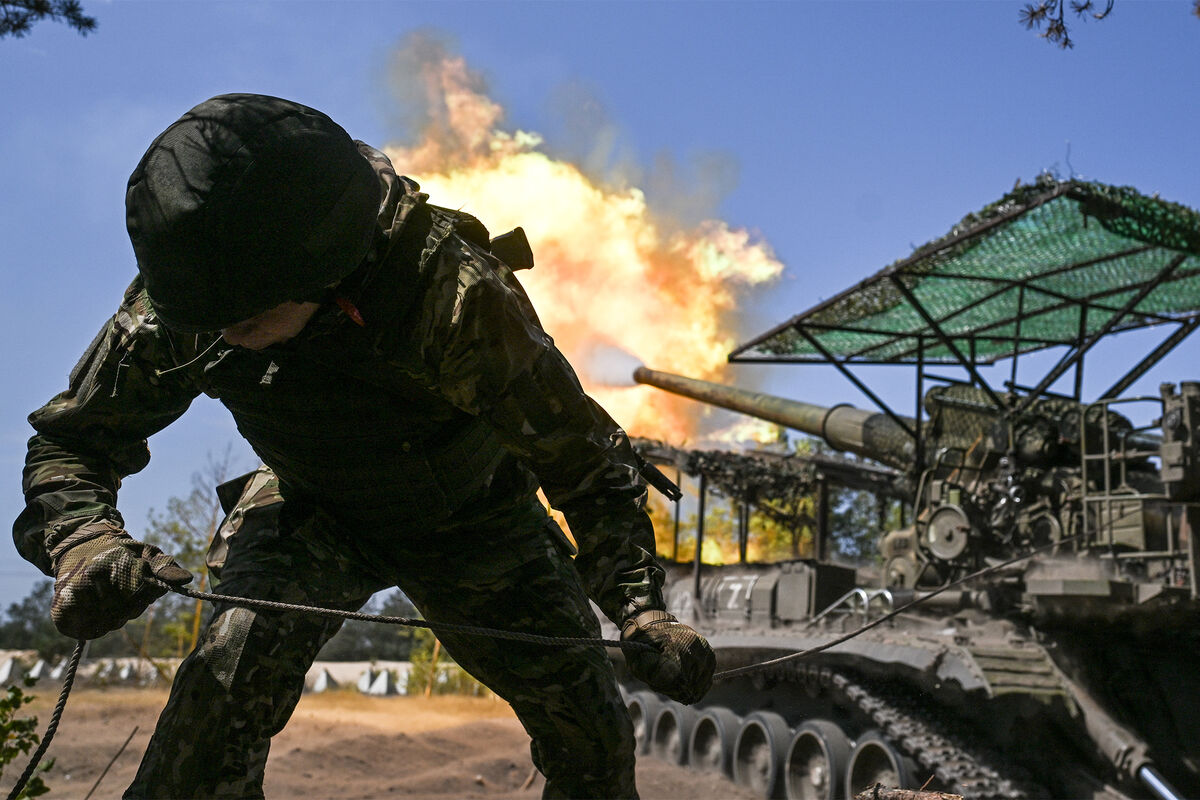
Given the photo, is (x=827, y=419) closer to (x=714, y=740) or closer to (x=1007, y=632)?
(x=714, y=740)

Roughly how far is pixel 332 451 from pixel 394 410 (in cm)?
19

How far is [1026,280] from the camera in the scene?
34.7 ft

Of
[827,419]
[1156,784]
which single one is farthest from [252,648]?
[827,419]

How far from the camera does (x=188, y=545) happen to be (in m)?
19.7

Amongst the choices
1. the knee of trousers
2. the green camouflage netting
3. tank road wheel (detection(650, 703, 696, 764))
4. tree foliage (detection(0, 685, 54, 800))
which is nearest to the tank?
tank road wheel (detection(650, 703, 696, 764))

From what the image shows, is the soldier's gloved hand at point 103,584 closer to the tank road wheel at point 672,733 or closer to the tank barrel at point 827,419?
the tank barrel at point 827,419

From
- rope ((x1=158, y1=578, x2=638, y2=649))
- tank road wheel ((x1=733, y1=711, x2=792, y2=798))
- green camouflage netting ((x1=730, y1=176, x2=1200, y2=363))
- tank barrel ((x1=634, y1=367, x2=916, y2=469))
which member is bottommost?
tank road wheel ((x1=733, y1=711, x2=792, y2=798))

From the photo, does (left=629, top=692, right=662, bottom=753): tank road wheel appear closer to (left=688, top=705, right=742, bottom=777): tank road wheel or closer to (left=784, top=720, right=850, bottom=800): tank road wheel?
(left=688, top=705, right=742, bottom=777): tank road wheel

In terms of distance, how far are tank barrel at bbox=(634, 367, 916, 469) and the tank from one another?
1.82 feet

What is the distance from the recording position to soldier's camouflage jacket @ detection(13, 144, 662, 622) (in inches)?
99.5

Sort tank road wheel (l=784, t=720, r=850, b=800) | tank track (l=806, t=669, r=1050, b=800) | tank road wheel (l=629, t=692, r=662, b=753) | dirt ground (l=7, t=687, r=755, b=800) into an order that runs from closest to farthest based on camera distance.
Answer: tank track (l=806, t=669, r=1050, b=800) < tank road wheel (l=784, t=720, r=850, b=800) < dirt ground (l=7, t=687, r=755, b=800) < tank road wheel (l=629, t=692, r=662, b=753)

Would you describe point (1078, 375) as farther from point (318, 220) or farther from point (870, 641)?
point (318, 220)

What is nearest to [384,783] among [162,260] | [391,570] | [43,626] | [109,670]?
[391,570]

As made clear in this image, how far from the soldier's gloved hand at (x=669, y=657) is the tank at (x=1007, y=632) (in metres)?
4.90
